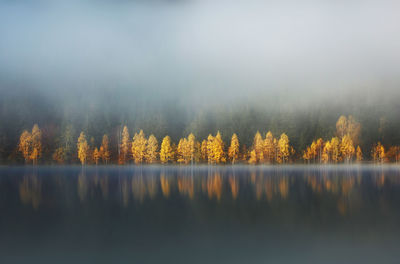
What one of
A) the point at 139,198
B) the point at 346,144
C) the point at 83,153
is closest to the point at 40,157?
the point at 83,153

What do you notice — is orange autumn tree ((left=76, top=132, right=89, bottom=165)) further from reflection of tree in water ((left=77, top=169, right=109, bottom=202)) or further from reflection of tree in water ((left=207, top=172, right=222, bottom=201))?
reflection of tree in water ((left=207, top=172, right=222, bottom=201))

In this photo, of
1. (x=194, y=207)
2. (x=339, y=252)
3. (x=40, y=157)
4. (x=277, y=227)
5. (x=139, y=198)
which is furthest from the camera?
(x=40, y=157)

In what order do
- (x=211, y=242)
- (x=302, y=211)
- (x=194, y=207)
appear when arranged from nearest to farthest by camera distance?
(x=211, y=242), (x=302, y=211), (x=194, y=207)

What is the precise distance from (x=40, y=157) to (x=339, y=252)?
175559mm

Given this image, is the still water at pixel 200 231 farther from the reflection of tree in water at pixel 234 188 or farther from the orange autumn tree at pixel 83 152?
the orange autumn tree at pixel 83 152

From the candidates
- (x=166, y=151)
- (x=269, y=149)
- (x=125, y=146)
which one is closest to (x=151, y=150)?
(x=166, y=151)

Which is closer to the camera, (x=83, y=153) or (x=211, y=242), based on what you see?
(x=211, y=242)

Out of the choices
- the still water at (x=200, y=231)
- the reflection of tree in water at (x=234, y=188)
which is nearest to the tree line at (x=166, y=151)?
the reflection of tree in water at (x=234, y=188)

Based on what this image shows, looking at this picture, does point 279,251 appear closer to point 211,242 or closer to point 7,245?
point 211,242

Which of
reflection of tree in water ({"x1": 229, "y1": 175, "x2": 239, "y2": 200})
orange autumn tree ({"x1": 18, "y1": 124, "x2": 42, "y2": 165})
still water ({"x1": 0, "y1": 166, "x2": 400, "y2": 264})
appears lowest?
reflection of tree in water ({"x1": 229, "y1": 175, "x2": 239, "y2": 200})

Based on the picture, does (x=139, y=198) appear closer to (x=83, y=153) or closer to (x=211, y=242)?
(x=211, y=242)

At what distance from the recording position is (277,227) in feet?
75.5

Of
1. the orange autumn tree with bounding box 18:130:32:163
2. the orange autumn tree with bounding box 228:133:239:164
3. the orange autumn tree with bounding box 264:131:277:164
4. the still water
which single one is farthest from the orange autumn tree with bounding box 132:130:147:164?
the still water

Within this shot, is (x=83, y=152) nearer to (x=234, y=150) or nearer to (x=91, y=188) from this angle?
(x=234, y=150)
